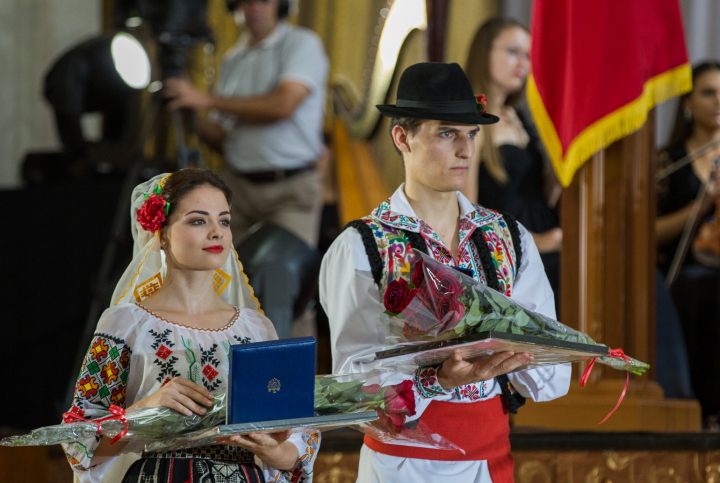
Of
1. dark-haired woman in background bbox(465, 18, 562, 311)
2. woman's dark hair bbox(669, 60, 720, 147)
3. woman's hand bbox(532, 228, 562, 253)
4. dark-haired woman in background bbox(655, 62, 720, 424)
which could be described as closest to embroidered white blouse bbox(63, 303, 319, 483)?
dark-haired woman in background bbox(465, 18, 562, 311)

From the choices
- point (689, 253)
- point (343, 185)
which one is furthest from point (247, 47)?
point (689, 253)

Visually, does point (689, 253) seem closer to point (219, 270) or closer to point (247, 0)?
point (247, 0)

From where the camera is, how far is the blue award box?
1293 millimetres

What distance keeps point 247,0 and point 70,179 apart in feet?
4.29

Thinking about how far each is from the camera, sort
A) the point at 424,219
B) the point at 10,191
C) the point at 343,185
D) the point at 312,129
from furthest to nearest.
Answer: the point at 343,185 < the point at 10,191 < the point at 312,129 < the point at 424,219

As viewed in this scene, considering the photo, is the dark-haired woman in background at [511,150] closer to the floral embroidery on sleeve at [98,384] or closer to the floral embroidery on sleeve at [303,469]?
the floral embroidery on sleeve at [303,469]

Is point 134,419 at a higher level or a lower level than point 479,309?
lower

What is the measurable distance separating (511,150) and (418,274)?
212 cm

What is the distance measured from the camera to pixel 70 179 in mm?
4273

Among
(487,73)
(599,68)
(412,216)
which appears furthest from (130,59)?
(412,216)

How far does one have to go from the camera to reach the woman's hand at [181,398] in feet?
4.50

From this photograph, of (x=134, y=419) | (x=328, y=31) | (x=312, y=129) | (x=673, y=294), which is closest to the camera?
(x=134, y=419)

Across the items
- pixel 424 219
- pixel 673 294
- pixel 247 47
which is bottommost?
Result: pixel 673 294

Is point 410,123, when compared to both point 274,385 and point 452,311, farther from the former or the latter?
point 274,385
